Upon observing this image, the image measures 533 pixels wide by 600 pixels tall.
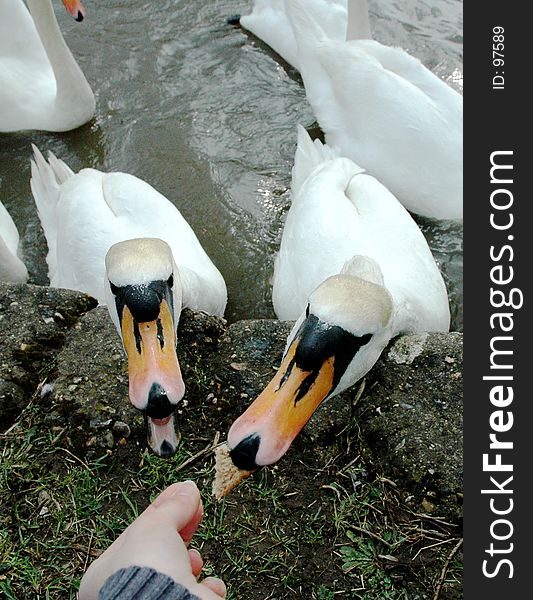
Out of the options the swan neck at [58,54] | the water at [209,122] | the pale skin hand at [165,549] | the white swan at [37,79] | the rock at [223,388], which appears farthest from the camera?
the white swan at [37,79]

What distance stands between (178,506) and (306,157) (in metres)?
3.14

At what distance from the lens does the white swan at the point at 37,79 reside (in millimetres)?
5086

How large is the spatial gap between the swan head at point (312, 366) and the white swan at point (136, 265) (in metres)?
0.30

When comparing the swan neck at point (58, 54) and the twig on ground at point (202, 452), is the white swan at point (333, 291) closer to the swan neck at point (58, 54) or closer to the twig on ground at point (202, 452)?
the twig on ground at point (202, 452)

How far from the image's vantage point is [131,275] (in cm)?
286

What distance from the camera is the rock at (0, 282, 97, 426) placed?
3041 millimetres

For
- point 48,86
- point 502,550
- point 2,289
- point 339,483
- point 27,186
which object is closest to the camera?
point 502,550

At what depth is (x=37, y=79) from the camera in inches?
219

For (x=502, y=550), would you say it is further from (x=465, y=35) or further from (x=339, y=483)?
(x=465, y=35)

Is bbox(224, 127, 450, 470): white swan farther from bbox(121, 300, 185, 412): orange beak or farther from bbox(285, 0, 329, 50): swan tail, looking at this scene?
bbox(285, 0, 329, 50): swan tail

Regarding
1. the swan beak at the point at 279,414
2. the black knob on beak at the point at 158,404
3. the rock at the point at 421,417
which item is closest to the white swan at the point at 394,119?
the rock at the point at 421,417

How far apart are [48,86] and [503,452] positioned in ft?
14.0

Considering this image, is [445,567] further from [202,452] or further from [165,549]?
[165,549]

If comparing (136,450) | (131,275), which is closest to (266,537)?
(136,450)
